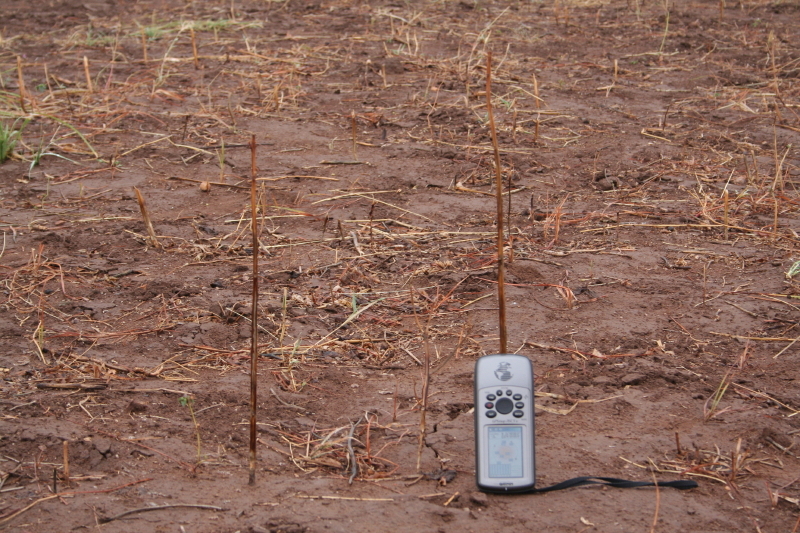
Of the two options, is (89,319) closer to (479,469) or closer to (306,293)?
(306,293)

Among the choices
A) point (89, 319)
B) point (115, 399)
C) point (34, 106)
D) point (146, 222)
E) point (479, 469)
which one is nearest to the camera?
point (479, 469)

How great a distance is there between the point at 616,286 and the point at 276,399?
143 cm

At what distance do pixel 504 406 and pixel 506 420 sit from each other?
34 millimetres

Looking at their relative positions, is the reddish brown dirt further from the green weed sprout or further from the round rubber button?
Answer: the round rubber button

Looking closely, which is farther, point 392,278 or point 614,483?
point 392,278

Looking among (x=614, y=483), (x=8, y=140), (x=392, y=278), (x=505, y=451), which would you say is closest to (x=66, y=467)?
(x=505, y=451)

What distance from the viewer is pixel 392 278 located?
334cm

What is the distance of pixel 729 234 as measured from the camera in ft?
12.0

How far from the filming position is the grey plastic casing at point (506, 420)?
2014 mm

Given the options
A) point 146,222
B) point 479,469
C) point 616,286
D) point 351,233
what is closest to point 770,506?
point 479,469

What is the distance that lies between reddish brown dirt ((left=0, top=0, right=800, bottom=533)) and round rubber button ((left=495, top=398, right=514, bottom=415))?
0.77 feet

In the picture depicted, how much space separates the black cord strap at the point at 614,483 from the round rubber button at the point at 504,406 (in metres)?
0.23

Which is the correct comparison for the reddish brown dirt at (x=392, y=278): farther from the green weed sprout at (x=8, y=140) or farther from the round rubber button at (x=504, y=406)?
the round rubber button at (x=504, y=406)

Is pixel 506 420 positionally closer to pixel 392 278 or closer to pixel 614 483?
pixel 614 483
